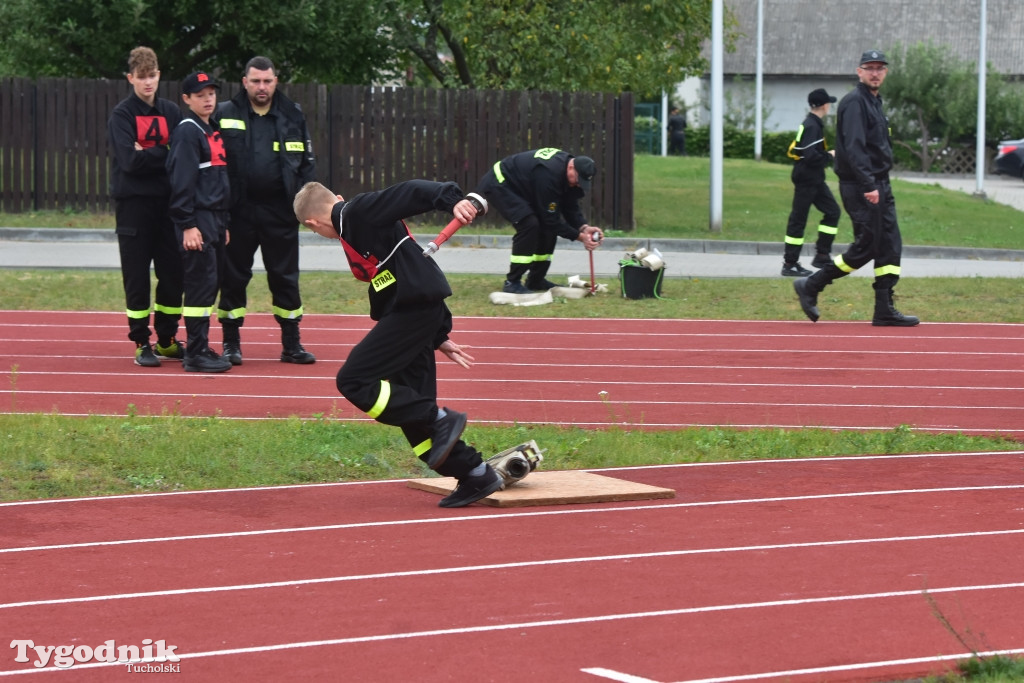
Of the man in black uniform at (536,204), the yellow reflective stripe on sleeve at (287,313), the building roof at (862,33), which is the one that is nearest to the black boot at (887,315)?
the man in black uniform at (536,204)

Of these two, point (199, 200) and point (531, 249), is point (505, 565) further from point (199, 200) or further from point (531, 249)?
point (531, 249)

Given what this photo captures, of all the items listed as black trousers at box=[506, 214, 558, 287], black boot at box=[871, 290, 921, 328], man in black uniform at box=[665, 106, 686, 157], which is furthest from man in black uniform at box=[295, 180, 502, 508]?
man in black uniform at box=[665, 106, 686, 157]

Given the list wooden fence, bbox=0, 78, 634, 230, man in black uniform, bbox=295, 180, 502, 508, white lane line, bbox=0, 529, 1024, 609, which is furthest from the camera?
wooden fence, bbox=0, 78, 634, 230

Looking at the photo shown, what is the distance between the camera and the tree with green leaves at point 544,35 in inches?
1043

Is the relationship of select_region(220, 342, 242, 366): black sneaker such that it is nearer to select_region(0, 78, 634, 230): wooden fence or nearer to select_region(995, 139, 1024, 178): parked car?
select_region(0, 78, 634, 230): wooden fence

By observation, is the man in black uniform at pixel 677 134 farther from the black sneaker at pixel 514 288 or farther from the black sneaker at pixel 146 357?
the black sneaker at pixel 146 357

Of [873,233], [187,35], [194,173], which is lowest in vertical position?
[873,233]

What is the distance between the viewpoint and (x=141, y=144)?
1180 cm

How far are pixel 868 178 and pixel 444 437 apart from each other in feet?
24.2

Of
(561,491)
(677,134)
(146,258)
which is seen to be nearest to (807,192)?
(146,258)

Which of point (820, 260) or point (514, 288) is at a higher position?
point (820, 260)

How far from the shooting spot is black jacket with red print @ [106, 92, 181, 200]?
1174cm

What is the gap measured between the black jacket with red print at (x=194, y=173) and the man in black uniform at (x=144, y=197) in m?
0.32

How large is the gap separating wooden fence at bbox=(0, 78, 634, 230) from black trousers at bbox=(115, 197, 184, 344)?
12.0 meters
